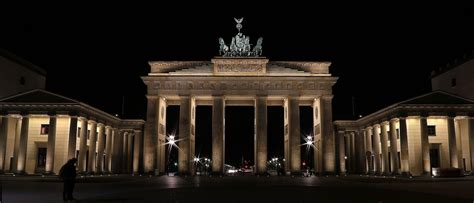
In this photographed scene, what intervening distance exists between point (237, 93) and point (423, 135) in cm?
2557

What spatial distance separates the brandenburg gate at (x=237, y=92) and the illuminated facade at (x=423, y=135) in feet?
24.6

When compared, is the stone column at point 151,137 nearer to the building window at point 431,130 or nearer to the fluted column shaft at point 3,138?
the fluted column shaft at point 3,138

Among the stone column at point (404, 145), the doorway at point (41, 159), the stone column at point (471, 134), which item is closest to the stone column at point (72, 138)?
the doorway at point (41, 159)

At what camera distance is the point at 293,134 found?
216ft

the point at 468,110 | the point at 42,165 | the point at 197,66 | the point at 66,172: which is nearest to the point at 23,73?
the point at 42,165

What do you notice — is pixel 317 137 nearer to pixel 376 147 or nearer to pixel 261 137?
pixel 376 147

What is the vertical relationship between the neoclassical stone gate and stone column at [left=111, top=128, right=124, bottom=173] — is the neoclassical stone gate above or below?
above

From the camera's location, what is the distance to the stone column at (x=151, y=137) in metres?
64.6

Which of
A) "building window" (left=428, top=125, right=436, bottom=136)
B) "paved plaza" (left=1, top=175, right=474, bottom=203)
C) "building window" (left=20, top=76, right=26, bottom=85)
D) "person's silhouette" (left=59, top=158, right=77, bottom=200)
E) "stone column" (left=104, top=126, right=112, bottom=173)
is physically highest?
"building window" (left=20, top=76, right=26, bottom=85)

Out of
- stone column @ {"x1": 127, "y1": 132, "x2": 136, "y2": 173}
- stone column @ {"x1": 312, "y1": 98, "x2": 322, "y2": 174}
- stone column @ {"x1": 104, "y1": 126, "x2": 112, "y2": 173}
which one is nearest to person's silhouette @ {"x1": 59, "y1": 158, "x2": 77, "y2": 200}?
stone column @ {"x1": 312, "y1": 98, "x2": 322, "y2": 174}

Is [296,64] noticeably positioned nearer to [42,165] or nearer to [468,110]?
[468,110]

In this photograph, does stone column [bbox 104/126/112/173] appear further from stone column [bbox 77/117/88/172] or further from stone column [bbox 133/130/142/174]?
stone column [bbox 77/117/88/172]

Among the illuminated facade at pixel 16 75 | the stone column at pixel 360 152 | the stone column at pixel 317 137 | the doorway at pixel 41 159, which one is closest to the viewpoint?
the illuminated facade at pixel 16 75

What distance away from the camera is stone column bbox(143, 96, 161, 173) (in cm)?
6462
